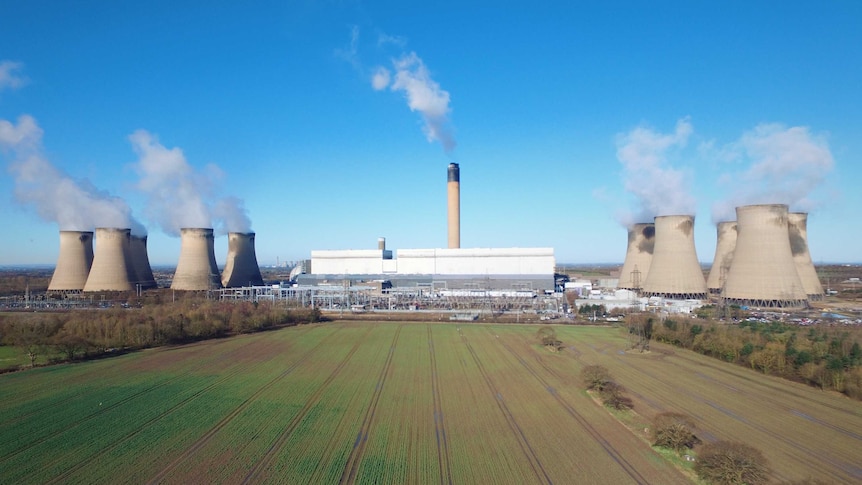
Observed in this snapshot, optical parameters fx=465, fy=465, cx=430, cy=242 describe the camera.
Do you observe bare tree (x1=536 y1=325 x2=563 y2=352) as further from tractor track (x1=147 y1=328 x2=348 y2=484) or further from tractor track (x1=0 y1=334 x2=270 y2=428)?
tractor track (x1=0 y1=334 x2=270 y2=428)

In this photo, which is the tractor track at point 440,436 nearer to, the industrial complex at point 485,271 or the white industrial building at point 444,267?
the industrial complex at point 485,271

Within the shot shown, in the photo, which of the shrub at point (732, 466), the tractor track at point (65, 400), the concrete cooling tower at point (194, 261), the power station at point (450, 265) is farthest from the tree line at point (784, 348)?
the concrete cooling tower at point (194, 261)

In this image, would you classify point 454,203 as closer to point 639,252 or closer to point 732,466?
point 639,252

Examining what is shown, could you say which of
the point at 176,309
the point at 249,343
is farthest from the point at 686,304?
the point at 176,309

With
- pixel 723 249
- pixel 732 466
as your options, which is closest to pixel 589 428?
pixel 732 466

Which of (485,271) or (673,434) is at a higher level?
(485,271)

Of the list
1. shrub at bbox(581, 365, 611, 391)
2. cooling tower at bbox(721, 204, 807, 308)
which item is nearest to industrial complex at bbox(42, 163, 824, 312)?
cooling tower at bbox(721, 204, 807, 308)

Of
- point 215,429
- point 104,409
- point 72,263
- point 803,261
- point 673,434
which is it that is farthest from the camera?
point 72,263
